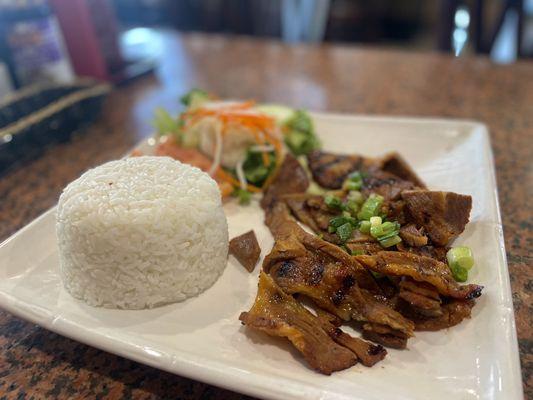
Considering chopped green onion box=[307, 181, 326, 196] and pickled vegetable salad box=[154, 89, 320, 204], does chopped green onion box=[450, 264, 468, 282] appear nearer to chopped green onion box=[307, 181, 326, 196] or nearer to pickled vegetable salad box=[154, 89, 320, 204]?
chopped green onion box=[307, 181, 326, 196]

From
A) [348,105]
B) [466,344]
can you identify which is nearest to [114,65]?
[348,105]

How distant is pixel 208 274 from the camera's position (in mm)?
1439

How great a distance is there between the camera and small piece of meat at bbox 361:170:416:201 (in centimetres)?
161

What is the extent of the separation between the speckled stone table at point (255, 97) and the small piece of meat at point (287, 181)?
0.86 metres

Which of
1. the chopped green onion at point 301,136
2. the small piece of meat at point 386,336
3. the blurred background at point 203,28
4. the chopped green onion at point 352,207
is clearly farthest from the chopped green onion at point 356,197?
the blurred background at point 203,28

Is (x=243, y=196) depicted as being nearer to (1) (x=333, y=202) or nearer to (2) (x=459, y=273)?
(1) (x=333, y=202)

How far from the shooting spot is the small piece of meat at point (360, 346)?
1.12 meters

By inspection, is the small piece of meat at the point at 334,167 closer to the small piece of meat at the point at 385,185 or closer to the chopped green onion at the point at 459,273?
the small piece of meat at the point at 385,185

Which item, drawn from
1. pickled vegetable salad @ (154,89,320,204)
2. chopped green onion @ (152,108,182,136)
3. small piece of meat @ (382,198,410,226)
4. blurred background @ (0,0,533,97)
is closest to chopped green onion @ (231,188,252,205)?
pickled vegetable salad @ (154,89,320,204)

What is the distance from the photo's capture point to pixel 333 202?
1642 mm

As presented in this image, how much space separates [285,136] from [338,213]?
0.83 metres

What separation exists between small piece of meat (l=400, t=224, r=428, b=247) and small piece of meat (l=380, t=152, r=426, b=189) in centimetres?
46

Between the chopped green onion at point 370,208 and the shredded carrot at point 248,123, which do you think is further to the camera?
the shredded carrot at point 248,123

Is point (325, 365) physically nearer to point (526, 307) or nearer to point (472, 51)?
point (526, 307)
